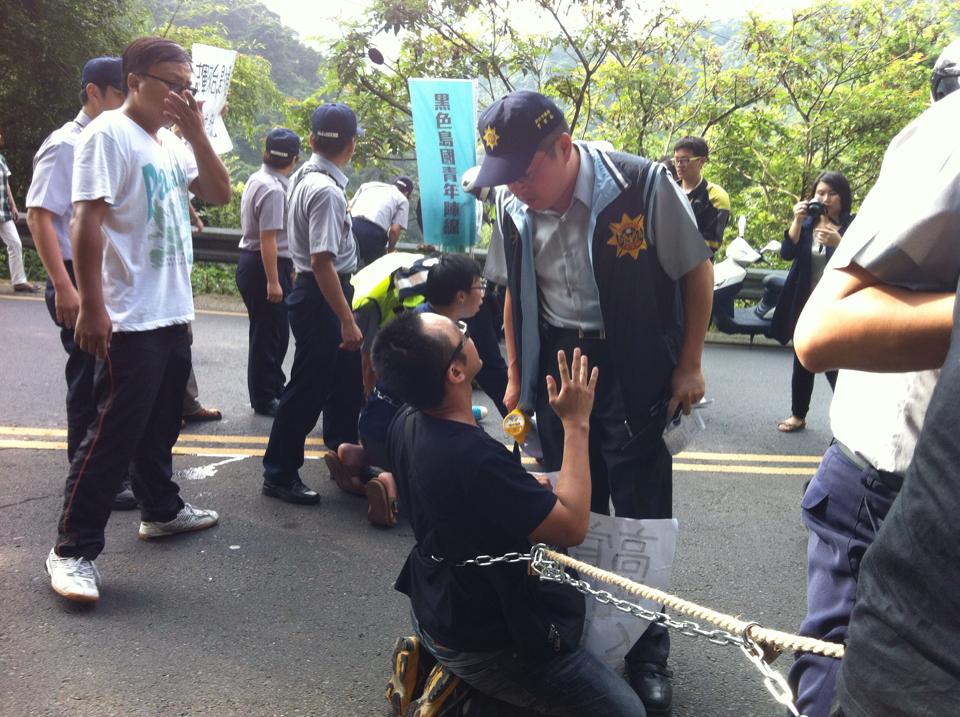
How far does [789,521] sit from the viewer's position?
421 cm

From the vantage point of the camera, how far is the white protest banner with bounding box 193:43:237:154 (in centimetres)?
703

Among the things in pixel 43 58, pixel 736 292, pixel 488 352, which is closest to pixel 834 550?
pixel 488 352

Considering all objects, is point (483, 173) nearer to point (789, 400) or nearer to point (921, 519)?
point (921, 519)

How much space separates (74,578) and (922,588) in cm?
294

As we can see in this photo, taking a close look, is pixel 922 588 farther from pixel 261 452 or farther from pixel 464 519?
pixel 261 452

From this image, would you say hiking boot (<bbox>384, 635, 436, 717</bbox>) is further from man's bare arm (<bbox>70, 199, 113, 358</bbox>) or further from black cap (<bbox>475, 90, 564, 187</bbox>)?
man's bare arm (<bbox>70, 199, 113, 358</bbox>)

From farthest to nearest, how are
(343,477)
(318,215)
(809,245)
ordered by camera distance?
1. (809,245)
2. (343,477)
3. (318,215)

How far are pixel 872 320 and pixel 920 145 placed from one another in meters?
0.29

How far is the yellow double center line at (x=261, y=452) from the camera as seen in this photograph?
475 cm

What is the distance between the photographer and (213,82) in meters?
7.16

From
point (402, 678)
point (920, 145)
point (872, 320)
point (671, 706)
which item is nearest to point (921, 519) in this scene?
point (872, 320)

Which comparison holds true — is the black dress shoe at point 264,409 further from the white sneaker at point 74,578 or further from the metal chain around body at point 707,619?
the metal chain around body at point 707,619

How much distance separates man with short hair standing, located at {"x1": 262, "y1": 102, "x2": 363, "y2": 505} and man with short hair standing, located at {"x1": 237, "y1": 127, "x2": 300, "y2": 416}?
1.02 metres

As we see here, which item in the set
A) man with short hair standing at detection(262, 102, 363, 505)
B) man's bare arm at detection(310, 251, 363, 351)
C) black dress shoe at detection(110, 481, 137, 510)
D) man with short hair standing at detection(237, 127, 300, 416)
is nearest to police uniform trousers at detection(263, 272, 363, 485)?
man with short hair standing at detection(262, 102, 363, 505)
